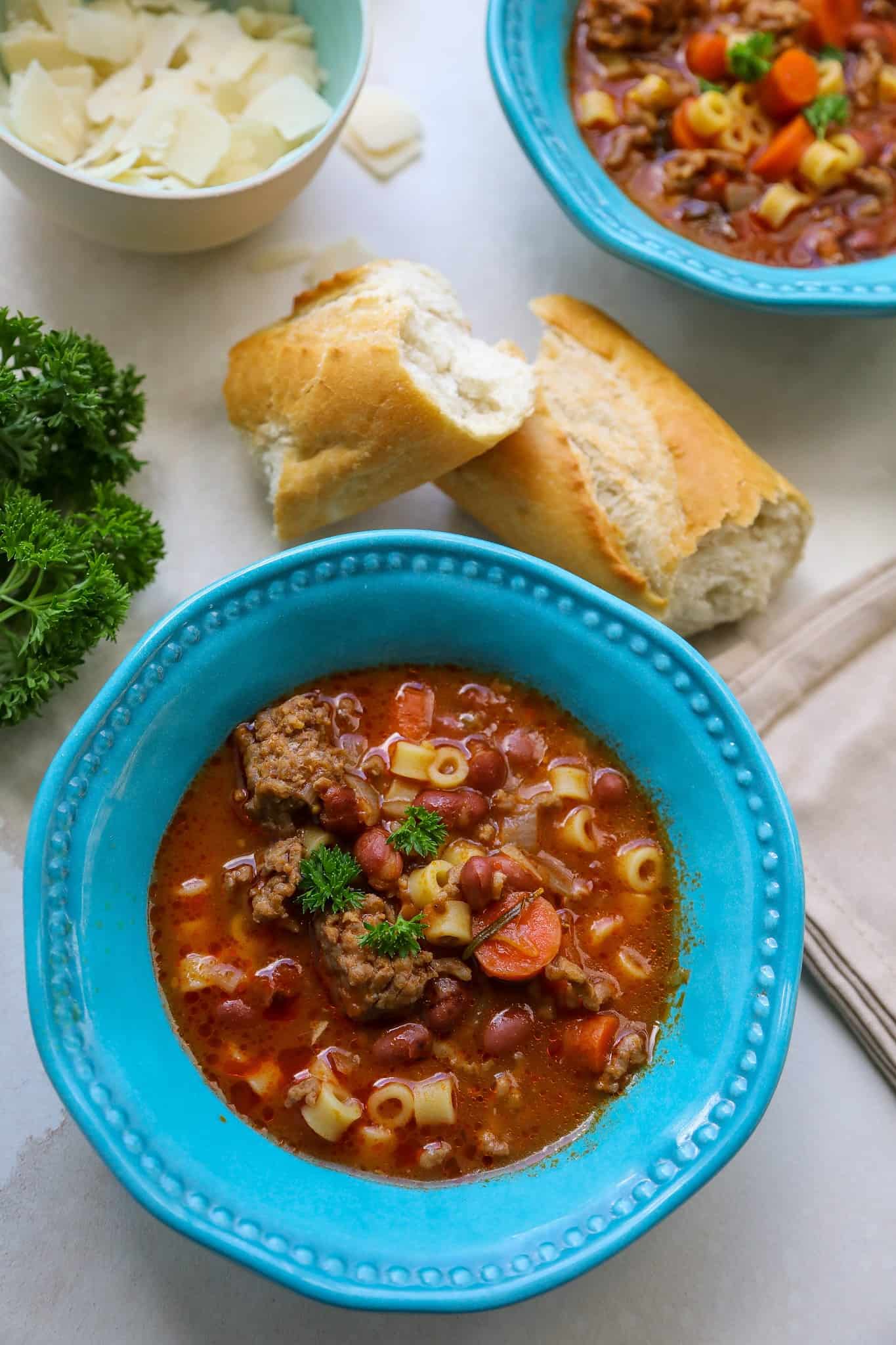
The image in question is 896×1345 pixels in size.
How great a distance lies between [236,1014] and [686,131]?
335 centimetres

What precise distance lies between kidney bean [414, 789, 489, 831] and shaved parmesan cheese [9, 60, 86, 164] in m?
2.35

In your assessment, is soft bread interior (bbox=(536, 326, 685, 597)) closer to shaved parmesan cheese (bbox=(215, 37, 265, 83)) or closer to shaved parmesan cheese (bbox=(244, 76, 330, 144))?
shaved parmesan cheese (bbox=(244, 76, 330, 144))

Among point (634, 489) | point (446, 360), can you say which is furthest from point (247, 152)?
point (634, 489)

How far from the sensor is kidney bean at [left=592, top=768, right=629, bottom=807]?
3.56 metres

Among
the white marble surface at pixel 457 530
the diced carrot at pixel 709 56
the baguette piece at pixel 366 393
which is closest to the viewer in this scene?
the white marble surface at pixel 457 530

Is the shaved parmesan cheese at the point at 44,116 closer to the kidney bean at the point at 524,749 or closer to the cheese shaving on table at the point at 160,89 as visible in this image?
the cheese shaving on table at the point at 160,89

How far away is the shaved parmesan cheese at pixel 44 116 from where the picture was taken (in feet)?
12.4

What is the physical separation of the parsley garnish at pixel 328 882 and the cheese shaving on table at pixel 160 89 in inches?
84.8

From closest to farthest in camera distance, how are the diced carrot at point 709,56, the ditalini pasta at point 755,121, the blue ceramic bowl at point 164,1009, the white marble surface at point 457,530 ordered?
the blue ceramic bowl at point 164,1009 < the white marble surface at point 457,530 < the ditalini pasta at point 755,121 < the diced carrot at point 709,56

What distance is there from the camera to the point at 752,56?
4211 mm

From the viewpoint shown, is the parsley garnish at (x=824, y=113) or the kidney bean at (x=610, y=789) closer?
the kidney bean at (x=610, y=789)

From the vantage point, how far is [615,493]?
3877 millimetres

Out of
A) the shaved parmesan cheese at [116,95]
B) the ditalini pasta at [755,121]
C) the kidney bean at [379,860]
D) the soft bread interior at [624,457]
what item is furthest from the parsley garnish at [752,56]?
the kidney bean at [379,860]

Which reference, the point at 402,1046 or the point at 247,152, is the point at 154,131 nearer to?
the point at 247,152
